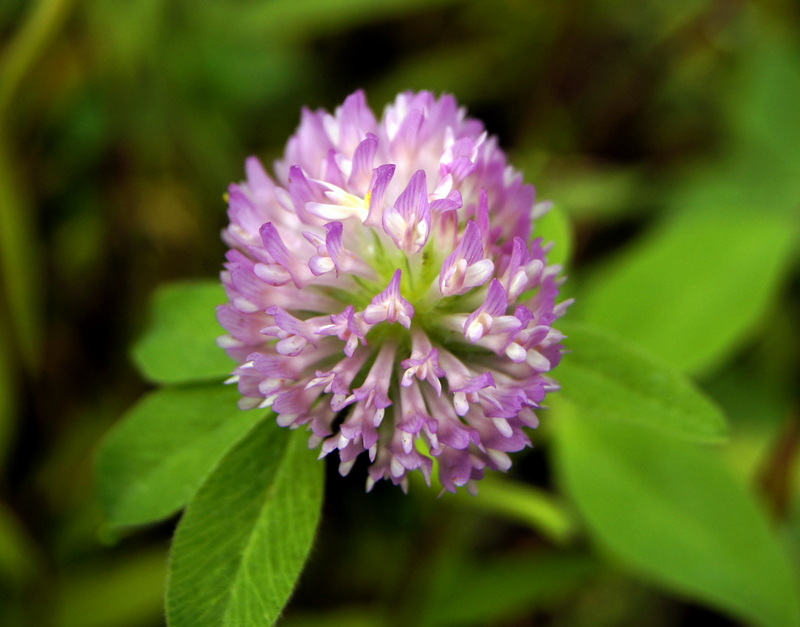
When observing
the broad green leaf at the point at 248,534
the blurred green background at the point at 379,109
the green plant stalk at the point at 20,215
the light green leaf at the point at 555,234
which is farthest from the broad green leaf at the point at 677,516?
the green plant stalk at the point at 20,215

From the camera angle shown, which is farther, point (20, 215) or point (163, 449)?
point (20, 215)

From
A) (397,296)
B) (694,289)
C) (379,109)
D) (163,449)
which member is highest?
(379,109)

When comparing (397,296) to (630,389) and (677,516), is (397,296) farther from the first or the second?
(677,516)

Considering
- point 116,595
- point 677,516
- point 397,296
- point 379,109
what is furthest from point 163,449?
point 379,109

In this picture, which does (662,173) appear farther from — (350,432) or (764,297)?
(350,432)

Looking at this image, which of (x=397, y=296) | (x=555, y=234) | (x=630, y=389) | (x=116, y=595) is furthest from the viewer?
(x=116, y=595)

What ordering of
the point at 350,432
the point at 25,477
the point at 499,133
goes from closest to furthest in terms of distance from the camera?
the point at 350,432, the point at 25,477, the point at 499,133

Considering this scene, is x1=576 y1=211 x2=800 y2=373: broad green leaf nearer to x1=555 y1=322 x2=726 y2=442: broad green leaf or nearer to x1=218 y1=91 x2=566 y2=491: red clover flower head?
x1=555 y1=322 x2=726 y2=442: broad green leaf

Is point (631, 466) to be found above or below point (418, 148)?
below

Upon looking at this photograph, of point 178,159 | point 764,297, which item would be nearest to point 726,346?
point 764,297
